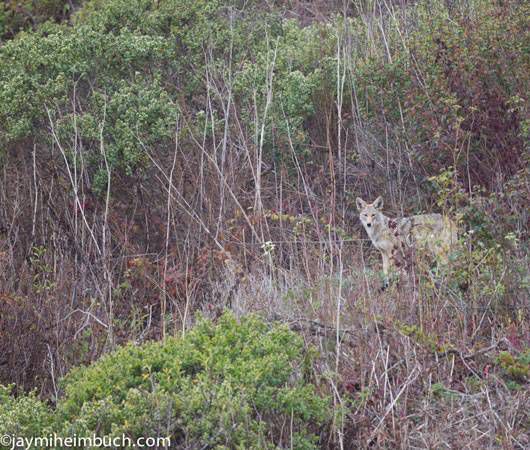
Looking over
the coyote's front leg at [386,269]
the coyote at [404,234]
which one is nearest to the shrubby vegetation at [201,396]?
the coyote's front leg at [386,269]

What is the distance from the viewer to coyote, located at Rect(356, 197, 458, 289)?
672cm

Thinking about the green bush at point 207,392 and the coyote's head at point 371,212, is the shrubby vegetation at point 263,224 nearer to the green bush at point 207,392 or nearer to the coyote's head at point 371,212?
the green bush at point 207,392

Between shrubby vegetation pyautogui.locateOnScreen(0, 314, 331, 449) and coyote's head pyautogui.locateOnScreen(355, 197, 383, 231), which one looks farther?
coyote's head pyautogui.locateOnScreen(355, 197, 383, 231)

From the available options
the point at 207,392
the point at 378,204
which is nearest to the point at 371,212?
the point at 378,204

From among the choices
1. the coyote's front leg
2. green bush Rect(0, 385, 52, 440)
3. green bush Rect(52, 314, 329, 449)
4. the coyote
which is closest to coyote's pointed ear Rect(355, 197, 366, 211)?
the coyote

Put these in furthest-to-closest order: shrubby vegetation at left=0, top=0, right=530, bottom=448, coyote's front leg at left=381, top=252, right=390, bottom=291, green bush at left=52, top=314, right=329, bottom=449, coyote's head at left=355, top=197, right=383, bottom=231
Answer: coyote's head at left=355, top=197, right=383, bottom=231
coyote's front leg at left=381, top=252, right=390, bottom=291
shrubby vegetation at left=0, top=0, right=530, bottom=448
green bush at left=52, top=314, right=329, bottom=449

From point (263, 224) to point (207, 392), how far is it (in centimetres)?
265

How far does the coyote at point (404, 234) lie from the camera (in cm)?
672

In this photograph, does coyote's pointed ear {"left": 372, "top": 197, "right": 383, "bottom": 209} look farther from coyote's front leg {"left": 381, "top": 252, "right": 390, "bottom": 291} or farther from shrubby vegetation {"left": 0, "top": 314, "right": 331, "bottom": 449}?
shrubby vegetation {"left": 0, "top": 314, "right": 331, "bottom": 449}

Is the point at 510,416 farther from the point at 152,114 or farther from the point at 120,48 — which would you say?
the point at 120,48

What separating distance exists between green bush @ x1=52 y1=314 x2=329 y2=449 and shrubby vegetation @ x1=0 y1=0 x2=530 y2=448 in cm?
1

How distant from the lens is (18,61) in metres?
9.30

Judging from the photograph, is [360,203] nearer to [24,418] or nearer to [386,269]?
[386,269]

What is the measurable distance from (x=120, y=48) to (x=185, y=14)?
921mm
